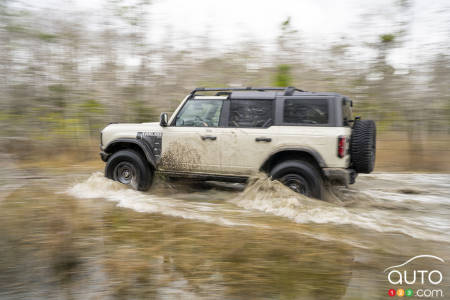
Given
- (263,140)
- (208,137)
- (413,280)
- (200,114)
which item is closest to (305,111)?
(263,140)

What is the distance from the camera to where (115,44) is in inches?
570

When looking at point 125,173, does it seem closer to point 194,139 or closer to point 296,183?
point 194,139

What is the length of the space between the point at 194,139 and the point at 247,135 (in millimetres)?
870

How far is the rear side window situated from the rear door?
0.77ft

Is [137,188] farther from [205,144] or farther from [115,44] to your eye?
[115,44]

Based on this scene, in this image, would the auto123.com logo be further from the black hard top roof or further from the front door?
the front door

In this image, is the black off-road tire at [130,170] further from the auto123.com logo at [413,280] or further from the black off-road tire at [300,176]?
the auto123.com logo at [413,280]

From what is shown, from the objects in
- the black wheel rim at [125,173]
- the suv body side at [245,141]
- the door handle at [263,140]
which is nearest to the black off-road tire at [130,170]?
the black wheel rim at [125,173]

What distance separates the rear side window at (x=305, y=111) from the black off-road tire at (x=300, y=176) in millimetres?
612

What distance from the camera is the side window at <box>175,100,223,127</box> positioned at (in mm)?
6270

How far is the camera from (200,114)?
6.39m

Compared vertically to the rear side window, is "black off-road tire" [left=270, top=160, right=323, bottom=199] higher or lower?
lower

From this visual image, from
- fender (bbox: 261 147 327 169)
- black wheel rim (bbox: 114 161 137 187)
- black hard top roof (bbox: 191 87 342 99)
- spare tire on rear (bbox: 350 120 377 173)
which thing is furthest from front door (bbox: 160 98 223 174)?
spare tire on rear (bbox: 350 120 377 173)

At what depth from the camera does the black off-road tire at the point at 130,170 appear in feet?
21.9
